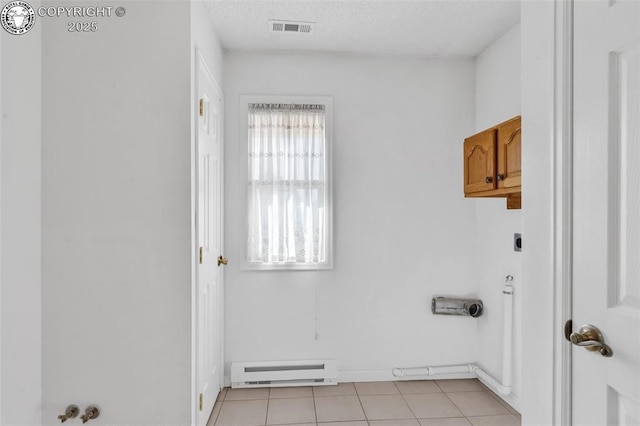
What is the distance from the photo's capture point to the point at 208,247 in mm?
2174

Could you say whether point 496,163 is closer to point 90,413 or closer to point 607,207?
point 607,207

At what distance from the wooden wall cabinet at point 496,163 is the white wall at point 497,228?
15.0 inches

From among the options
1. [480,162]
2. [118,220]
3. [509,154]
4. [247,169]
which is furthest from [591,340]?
[247,169]

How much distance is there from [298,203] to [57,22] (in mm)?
1732

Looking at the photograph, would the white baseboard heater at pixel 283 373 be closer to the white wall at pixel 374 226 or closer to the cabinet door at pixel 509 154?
the white wall at pixel 374 226

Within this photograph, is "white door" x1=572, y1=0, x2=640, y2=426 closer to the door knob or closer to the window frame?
the door knob

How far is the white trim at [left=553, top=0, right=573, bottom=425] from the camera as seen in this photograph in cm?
98

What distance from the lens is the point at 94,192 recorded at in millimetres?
1642

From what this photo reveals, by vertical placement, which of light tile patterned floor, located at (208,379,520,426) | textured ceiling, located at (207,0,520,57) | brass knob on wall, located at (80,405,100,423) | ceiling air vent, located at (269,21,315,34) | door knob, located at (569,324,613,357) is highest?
textured ceiling, located at (207,0,520,57)

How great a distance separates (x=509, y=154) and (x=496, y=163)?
13 centimetres

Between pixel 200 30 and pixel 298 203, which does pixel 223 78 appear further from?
pixel 298 203
